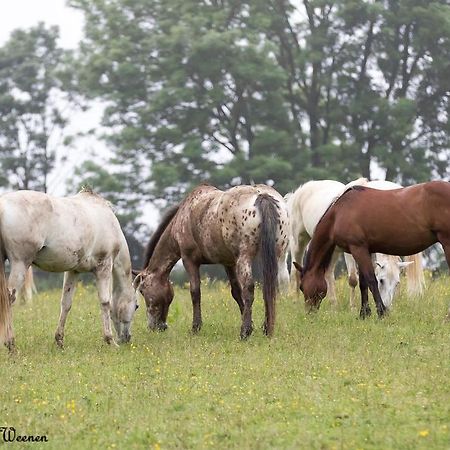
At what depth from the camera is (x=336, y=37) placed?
34688 mm

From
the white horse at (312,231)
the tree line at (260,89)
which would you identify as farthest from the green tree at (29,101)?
the white horse at (312,231)

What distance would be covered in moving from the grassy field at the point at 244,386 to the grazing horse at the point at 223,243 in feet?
1.56

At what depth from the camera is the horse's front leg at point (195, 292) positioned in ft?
44.8

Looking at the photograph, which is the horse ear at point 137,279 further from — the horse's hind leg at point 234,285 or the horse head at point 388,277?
the horse head at point 388,277

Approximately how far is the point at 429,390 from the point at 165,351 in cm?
368

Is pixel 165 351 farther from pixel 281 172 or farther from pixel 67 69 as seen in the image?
pixel 67 69

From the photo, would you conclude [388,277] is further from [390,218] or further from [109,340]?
[109,340]

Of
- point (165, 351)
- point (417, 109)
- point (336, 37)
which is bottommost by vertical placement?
point (165, 351)

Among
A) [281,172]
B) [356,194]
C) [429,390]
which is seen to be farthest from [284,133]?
[429,390]

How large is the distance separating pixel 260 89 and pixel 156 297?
2138 cm

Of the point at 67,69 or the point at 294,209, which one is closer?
the point at 294,209

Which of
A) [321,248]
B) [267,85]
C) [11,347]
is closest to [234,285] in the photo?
[321,248]

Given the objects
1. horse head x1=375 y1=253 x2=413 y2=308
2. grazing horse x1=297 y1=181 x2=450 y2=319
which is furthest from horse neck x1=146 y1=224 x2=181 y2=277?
horse head x1=375 y1=253 x2=413 y2=308

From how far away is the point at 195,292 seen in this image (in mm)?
13656
